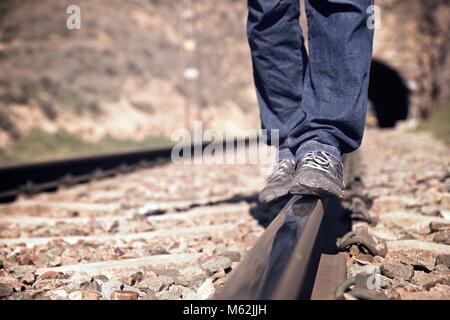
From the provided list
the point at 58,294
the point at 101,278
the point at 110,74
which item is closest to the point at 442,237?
the point at 101,278

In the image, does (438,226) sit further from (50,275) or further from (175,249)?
(50,275)

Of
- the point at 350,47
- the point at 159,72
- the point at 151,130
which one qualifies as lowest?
the point at 151,130

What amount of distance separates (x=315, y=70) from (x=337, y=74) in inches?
4.9

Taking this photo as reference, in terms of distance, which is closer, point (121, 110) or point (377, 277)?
point (377, 277)

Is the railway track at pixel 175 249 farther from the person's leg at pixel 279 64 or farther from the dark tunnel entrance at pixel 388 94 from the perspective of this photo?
the dark tunnel entrance at pixel 388 94

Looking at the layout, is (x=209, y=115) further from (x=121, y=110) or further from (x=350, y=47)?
(x=350, y=47)

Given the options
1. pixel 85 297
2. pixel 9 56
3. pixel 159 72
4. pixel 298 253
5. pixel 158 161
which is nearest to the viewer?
pixel 298 253

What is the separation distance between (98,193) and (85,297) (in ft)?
8.79

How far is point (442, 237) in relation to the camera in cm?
167

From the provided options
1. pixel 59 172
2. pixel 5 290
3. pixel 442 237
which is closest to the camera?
pixel 5 290

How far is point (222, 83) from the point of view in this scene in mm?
22984

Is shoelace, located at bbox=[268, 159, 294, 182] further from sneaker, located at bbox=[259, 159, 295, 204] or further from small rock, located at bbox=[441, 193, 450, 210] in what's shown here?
small rock, located at bbox=[441, 193, 450, 210]

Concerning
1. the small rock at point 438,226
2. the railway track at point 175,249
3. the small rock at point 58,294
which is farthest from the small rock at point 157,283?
the small rock at point 438,226

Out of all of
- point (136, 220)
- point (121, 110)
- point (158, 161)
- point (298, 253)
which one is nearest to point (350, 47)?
point (298, 253)
